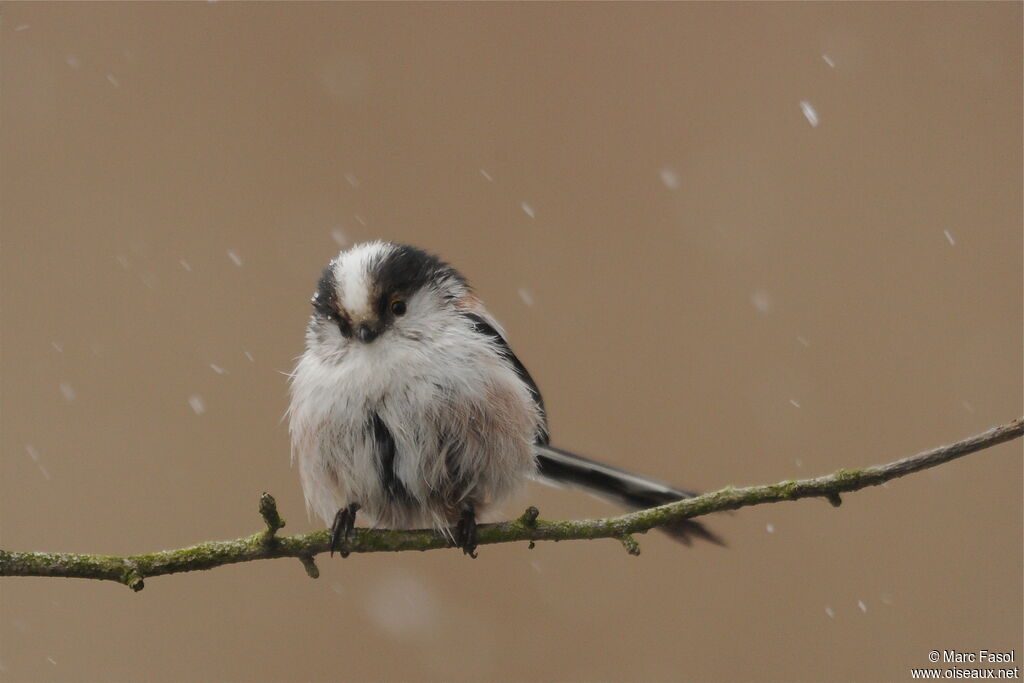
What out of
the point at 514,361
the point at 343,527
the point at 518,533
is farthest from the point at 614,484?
the point at 343,527

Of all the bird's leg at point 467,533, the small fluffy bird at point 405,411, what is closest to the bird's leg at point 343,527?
the small fluffy bird at point 405,411

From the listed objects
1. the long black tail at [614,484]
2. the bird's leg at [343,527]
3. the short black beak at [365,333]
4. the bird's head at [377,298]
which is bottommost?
the bird's leg at [343,527]

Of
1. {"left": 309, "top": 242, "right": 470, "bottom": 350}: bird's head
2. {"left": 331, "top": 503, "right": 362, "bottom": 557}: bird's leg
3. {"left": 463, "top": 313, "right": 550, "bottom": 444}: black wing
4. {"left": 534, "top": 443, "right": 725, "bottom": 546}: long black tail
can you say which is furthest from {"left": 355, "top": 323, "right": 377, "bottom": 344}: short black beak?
{"left": 534, "top": 443, "right": 725, "bottom": 546}: long black tail

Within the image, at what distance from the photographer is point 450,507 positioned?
279 centimetres

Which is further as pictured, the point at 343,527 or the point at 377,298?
the point at 377,298

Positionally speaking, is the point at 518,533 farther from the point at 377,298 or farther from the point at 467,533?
the point at 377,298

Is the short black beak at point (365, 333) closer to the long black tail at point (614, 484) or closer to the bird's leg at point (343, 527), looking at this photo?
the bird's leg at point (343, 527)

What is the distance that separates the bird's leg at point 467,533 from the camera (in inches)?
102

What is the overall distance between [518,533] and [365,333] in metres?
0.75

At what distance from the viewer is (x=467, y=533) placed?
2602 millimetres

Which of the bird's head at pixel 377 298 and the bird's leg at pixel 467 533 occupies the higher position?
the bird's head at pixel 377 298

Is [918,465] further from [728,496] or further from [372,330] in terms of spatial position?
[372,330]

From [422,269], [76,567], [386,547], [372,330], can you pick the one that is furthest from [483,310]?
[76,567]

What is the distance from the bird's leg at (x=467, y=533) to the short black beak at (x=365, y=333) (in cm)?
58
